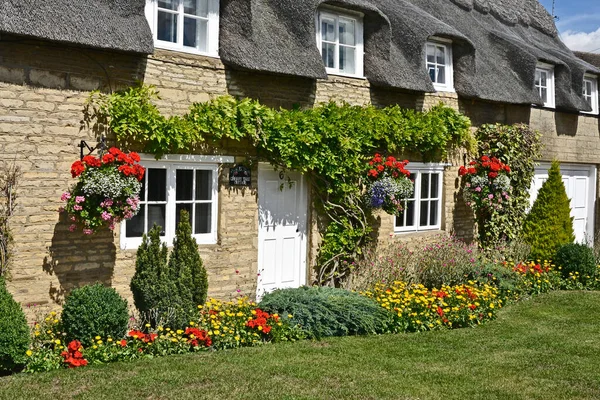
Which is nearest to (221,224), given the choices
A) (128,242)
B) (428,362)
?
(128,242)

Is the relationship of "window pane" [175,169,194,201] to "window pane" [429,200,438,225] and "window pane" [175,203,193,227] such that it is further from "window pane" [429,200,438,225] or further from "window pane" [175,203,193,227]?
"window pane" [429,200,438,225]

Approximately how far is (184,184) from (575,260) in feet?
27.9

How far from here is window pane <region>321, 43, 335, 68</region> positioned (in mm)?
11500

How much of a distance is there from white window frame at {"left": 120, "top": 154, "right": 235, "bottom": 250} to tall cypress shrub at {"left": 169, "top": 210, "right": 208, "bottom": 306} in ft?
2.69

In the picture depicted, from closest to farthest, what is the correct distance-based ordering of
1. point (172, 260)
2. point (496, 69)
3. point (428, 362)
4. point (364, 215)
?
point (428, 362)
point (172, 260)
point (364, 215)
point (496, 69)

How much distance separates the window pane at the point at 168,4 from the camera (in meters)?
9.45

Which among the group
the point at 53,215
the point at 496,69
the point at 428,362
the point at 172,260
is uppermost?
the point at 496,69

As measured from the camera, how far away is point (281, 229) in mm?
11031

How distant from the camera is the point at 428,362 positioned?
313 inches

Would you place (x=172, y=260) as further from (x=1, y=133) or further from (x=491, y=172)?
(x=491, y=172)

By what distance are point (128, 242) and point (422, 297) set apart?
421cm

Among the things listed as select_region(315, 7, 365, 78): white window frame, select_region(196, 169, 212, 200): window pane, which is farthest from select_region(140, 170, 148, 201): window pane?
select_region(315, 7, 365, 78): white window frame

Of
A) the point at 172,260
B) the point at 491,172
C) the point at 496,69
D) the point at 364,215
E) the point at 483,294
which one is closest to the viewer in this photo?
the point at 172,260

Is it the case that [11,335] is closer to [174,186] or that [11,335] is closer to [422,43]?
[174,186]
